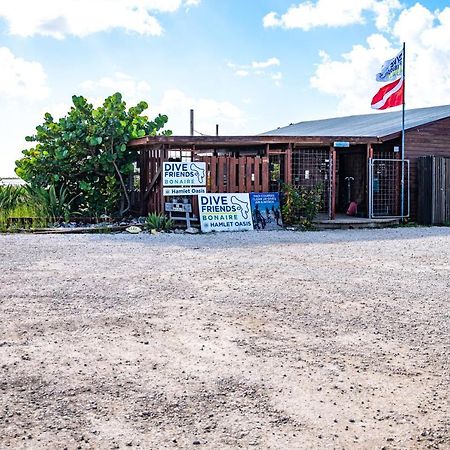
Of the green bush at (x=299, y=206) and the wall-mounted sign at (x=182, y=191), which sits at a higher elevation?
the wall-mounted sign at (x=182, y=191)

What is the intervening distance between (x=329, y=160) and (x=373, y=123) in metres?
4.95

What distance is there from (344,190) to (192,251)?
1011cm

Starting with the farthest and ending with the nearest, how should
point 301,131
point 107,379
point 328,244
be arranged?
point 301,131
point 328,244
point 107,379

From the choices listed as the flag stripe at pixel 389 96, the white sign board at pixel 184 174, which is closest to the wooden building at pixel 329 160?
the white sign board at pixel 184 174

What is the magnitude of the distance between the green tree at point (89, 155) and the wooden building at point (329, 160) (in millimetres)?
580

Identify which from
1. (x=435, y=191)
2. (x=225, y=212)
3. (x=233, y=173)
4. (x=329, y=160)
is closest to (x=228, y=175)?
(x=233, y=173)

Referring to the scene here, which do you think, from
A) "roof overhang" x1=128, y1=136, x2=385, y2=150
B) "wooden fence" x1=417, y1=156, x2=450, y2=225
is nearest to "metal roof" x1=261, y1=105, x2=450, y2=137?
"wooden fence" x1=417, y1=156, x2=450, y2=225

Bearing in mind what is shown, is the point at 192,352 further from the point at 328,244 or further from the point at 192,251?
the point at 328,244

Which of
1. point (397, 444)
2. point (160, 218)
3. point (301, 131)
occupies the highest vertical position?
point (301, 131)

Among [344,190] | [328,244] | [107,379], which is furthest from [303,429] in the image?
[344,190]

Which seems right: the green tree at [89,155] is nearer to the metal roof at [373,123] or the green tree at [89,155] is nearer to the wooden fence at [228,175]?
the wooden fence at [228,175]

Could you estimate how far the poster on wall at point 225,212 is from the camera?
15.4 metres

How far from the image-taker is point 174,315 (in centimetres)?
622

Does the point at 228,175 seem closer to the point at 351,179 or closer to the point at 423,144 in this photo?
the point at 351,179
